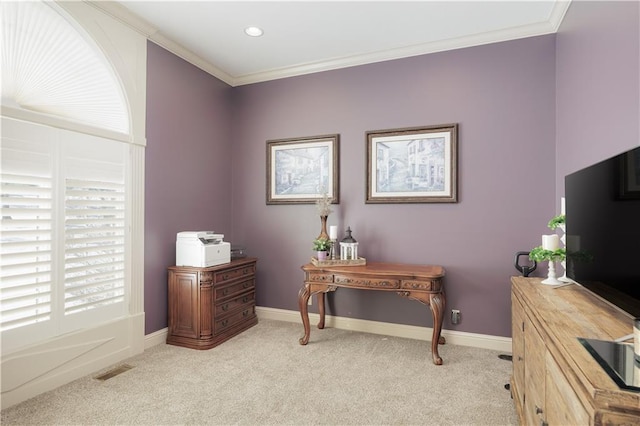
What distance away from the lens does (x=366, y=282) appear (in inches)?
118

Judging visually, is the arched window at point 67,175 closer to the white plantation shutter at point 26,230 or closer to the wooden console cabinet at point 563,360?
the white plantation shutter at point 26,230

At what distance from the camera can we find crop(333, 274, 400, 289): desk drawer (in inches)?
114

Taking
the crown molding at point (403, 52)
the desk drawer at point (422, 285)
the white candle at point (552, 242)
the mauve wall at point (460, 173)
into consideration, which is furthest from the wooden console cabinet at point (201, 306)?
the white candle at point (552, 242)

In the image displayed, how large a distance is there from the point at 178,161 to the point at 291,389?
2412 mm

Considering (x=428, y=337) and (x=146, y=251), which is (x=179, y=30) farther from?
(x=428, y=337)

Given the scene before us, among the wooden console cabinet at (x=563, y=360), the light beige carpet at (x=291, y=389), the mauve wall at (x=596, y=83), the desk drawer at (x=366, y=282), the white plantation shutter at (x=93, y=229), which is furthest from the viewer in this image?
the desk drawer at (x=366, y=282)

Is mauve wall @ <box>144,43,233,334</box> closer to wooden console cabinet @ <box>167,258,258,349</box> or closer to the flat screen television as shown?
wooden console cabinet @ <box>167,258,258,349</box>

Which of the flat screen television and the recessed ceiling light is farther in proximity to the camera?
the recessed ceiling light

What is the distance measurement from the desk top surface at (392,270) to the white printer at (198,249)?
2.95 feet

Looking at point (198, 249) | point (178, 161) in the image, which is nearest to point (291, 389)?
point (198, 249)

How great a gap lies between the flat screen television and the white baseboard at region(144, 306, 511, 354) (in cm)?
165

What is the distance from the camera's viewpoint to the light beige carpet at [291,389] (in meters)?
2.07

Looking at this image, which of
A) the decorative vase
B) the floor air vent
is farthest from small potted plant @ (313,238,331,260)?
the floor air vent

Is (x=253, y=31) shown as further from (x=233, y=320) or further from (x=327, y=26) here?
(x=233, y=320)
